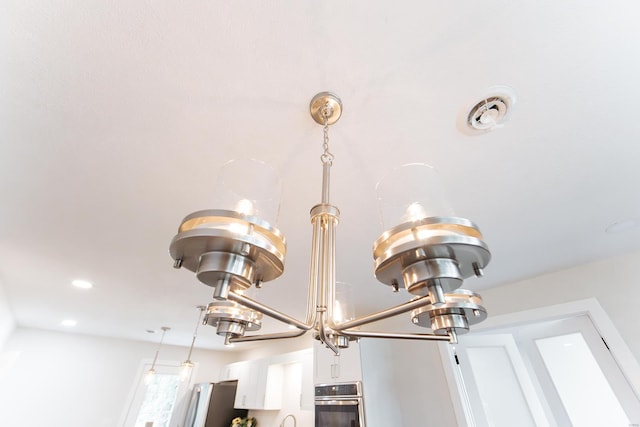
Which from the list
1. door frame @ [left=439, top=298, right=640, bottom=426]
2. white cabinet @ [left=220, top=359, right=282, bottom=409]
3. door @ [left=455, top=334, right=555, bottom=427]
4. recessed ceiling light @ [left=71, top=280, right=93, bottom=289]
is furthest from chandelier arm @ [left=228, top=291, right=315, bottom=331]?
white cabinet @ [left=220, top=359, right=282, bottom=409]

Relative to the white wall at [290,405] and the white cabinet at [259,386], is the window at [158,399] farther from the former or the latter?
the white wall at [290,405]

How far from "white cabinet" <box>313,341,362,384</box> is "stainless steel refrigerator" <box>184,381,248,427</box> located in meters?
2.47

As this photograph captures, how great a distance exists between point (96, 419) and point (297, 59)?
595cm

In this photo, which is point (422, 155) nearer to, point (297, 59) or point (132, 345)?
point (297, 59)

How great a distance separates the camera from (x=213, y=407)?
4.27 m

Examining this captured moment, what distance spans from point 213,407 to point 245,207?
498 cm

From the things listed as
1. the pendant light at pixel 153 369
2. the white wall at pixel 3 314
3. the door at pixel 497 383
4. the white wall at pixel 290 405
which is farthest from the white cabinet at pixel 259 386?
the white wall at pixel 3 314

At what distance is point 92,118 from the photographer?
989mm

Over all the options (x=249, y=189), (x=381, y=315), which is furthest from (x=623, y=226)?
(x=249, y=189)

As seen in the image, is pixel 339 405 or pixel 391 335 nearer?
pixel 391 335

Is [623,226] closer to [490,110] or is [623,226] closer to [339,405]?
[490,110]

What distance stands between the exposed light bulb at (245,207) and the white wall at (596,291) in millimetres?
A: 2589

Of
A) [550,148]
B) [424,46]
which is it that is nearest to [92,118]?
[424,46]

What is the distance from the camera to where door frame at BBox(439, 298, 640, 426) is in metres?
1.77
